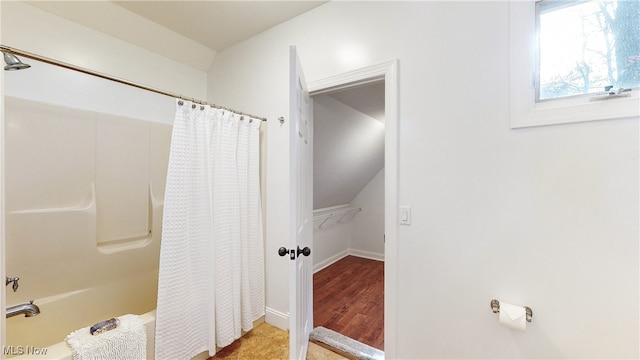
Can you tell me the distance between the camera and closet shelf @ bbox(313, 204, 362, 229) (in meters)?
3.36

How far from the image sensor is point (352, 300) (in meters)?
2.61

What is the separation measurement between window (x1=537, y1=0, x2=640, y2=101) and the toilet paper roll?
1.03 m

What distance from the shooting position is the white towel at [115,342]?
46.9 inches

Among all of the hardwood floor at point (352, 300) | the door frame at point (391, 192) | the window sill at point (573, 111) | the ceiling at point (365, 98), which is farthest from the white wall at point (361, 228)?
the window sill at point (573, 111)

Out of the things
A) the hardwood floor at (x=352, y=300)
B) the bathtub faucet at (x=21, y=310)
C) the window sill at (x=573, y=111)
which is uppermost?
the window sill at (x=573, y=111)

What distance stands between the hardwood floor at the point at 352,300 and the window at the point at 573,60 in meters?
1.86

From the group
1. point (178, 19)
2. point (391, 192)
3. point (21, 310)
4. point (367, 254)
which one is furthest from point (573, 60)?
point (367, 254)

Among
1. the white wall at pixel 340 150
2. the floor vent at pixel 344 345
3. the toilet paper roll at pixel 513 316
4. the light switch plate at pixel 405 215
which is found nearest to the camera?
the toilet paper roll at pixel 513 316

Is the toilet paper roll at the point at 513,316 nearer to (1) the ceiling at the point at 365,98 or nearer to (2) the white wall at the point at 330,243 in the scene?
(1) the ceiling at the point at 365,98

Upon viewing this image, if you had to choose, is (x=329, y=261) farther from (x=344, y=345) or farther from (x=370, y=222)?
(x=344, y=345)

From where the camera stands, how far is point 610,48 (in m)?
1.12

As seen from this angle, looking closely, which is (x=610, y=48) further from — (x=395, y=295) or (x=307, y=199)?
(x=307, y=199)

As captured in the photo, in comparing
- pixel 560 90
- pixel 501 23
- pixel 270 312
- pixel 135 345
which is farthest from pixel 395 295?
pixel 501 23

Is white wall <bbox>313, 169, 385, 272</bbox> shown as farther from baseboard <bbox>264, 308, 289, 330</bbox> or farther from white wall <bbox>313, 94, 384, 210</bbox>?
baseboard <bbox>264, 308, 289, 330</bbox>
